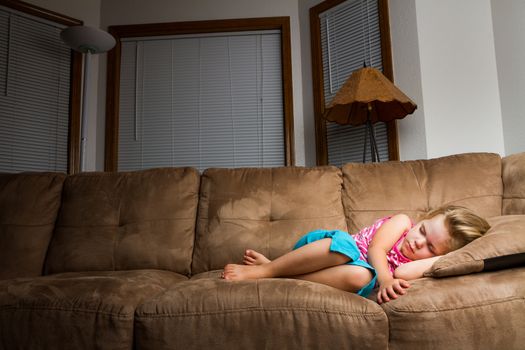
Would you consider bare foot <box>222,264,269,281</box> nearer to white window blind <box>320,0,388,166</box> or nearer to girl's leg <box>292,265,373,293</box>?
girl's leg <box>292,265,373,293</box>

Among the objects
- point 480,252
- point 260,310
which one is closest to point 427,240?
point 480,252

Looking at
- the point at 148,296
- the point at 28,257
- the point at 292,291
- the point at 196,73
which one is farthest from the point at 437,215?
the point at 196,73

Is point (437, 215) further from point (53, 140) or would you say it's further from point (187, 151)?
point (53, 140)

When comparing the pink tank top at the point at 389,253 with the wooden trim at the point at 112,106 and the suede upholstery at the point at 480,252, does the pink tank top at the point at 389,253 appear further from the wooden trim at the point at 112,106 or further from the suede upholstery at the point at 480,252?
the wooden trim at the point at 112,106

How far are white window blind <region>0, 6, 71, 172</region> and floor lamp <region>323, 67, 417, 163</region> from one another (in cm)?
225

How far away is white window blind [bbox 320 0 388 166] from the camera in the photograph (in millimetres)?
3025

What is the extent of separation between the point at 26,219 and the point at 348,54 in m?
2.44

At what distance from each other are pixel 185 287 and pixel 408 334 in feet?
2.23

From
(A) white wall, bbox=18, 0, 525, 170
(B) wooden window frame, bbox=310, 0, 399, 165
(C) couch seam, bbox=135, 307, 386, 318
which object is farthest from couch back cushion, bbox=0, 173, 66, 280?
(A) white wall, bbox=18, 0, 525, 170

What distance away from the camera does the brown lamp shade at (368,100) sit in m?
2.49

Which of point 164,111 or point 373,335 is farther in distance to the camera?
point 164,111

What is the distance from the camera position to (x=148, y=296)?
1.37 metres

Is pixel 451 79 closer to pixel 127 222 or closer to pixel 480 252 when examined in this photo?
pixel 480 252

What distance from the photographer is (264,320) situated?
3.87 feet
